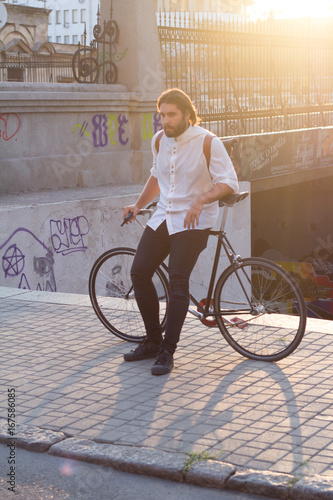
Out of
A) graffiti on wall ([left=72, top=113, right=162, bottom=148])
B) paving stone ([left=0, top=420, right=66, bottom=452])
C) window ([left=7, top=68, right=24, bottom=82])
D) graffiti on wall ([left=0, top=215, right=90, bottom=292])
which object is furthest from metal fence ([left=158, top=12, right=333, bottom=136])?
window ([left=7, top=68, right=24, bottom=82])

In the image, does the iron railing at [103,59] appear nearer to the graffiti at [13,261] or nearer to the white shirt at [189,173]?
the graffiti at [13,261]

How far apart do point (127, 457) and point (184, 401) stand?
34.1 inches

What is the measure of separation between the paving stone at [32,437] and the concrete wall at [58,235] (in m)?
4.84

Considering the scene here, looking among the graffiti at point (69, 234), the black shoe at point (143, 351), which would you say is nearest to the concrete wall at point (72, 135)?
the graffiti at point (69, 234)

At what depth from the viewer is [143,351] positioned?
5645mm

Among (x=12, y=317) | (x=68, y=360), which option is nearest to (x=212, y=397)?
(x=68, y=360)

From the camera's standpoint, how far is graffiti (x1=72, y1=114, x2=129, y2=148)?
12500 mm

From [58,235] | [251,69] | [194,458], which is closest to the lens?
[194,458]

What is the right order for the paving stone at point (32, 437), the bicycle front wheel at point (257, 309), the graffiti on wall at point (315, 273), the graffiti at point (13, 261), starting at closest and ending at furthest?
the paving stone at point (32, 437), the bicycle front wheel at point (257, 309), the graffiti at point (13, 261), the graffiti on wall at point (315, 273)

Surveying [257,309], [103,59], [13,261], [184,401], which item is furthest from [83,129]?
[184,401]

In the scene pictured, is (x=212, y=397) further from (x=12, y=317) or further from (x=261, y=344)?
(x=12, y=317)

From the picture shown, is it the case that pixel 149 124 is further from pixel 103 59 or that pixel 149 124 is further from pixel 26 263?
pixel 26 263

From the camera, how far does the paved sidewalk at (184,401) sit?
398cm

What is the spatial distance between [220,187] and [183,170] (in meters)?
0.27
